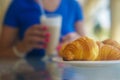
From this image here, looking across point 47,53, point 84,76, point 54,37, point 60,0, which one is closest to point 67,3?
point 60,0

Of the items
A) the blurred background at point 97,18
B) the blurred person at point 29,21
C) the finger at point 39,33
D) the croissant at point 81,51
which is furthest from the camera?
the blurred background at point 97,18

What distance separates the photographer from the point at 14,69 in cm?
82

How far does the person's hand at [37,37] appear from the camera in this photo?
127 centimetres

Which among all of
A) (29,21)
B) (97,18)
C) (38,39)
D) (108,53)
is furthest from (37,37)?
(97,18)

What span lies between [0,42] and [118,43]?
955mm

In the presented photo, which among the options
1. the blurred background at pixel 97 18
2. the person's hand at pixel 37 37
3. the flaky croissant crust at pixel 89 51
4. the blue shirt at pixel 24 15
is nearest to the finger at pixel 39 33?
the person's hand at pixel 37 37

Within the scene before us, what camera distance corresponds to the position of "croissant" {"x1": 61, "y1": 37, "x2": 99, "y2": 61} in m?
0.65

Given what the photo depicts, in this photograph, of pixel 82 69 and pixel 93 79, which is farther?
pixel 82 69

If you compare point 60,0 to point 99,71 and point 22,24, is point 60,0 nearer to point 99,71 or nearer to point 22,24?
A: point 22,24

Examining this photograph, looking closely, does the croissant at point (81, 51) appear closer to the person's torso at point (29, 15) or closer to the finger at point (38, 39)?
the finger at point (38, 39)

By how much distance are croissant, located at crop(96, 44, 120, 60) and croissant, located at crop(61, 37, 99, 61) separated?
0.07ft

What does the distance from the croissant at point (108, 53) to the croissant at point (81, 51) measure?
2cm

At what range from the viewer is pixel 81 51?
652 mm

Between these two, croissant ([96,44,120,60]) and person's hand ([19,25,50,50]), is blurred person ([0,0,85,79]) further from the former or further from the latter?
croissant ([96,44,120,60])
